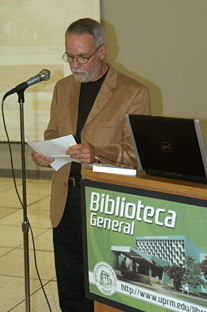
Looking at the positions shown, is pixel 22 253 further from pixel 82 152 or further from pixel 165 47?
pixel 165 47

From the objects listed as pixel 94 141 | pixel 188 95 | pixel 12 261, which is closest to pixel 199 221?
pixel 94 141

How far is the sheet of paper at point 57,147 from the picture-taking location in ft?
7.76

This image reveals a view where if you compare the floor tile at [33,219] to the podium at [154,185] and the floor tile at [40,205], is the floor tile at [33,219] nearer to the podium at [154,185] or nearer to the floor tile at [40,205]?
the floor tile at [40,205]

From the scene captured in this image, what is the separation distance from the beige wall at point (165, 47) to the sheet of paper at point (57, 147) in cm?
381

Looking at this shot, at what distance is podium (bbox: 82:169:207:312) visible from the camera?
6.04 feet

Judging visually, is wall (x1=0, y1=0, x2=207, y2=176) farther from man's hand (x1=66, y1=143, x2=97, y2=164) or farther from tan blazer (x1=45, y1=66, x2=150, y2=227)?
man's hand (x1=66, y1=143, x2=97, y2=164)

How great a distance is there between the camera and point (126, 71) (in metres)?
6.49

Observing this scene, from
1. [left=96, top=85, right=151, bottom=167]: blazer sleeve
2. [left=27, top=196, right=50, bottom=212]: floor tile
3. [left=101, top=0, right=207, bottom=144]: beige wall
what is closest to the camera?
[left=96, top=85, right=151, bottom=167]: blazer sleeve

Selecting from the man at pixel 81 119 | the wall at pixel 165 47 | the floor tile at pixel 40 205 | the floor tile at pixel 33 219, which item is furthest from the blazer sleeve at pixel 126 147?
the wall at pixel 165 47

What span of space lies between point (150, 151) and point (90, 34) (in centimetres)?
88

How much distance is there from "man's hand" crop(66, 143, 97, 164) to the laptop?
357mm

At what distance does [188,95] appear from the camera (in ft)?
20.5

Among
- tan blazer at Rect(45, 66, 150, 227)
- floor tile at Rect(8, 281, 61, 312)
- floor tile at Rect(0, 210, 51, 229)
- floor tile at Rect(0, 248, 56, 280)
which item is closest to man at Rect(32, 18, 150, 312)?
tan blazer at Rect(45, 66, 150, 227)

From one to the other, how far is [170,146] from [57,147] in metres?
0.70
